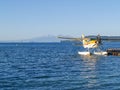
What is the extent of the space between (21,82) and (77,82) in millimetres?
6336

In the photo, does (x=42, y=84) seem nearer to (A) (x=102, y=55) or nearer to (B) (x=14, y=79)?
(B) (x=14, y=79)

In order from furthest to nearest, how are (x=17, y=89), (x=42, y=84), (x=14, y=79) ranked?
(x=14, y=79), (x=42, y=84), (x=17, y=89)

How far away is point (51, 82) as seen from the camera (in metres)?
42.6

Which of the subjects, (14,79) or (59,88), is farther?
(14,79)

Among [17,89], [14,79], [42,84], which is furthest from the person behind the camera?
[14,79]

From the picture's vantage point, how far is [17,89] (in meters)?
37.8

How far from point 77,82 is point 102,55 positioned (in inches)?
2478

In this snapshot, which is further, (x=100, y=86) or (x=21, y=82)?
(x=21, y=82)

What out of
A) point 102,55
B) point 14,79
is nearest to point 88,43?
point 102,55

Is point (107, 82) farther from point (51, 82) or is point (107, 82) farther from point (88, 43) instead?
point (88, 43)

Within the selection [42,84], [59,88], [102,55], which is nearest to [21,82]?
[42,84]

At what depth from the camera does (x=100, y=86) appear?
39156 millimetres

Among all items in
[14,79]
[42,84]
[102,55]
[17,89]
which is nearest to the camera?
[17,89]

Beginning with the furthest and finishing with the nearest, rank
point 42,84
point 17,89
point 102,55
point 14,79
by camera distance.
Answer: point 102,55 < point 14,79 < point 42,84 < point 17,89
